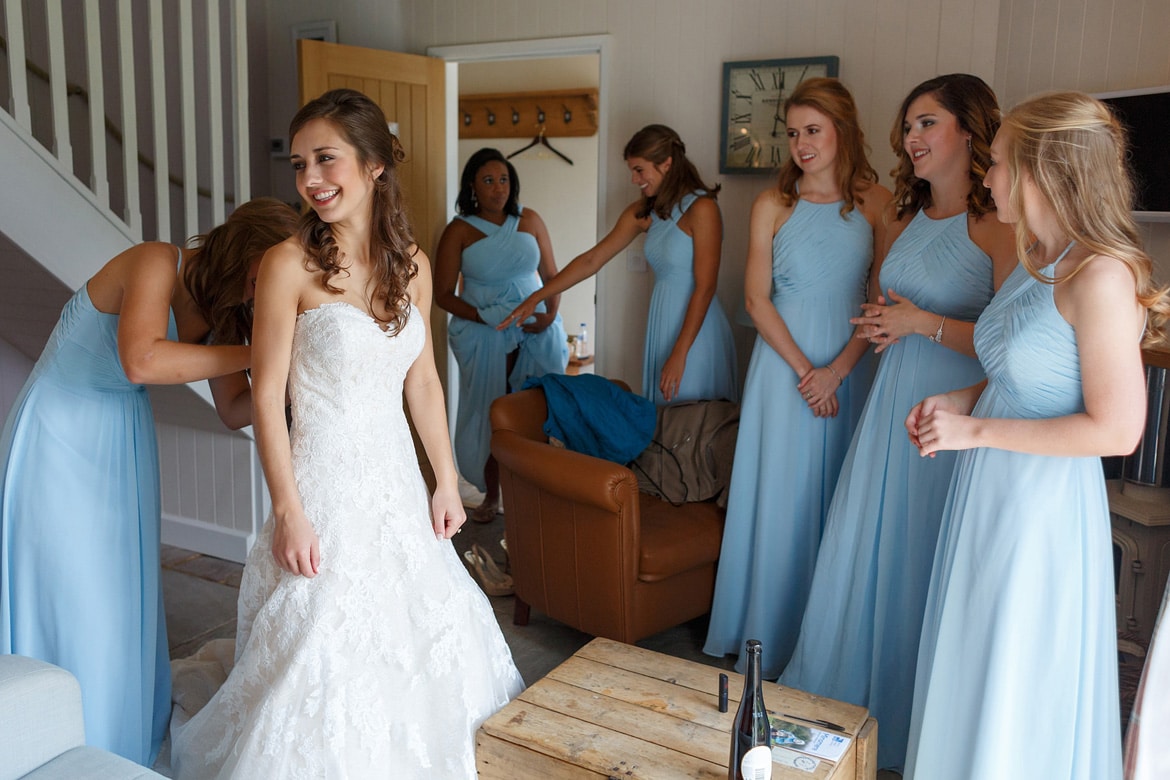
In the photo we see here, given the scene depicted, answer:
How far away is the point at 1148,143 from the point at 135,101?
3.60 m

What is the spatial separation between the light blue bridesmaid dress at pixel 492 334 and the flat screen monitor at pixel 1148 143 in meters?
2.40

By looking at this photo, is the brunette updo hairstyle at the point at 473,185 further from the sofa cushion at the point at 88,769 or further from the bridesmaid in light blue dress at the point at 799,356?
the sofa cushion at the point at 88,769

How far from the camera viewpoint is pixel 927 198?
275cm

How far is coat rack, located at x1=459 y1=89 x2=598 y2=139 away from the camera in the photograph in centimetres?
736

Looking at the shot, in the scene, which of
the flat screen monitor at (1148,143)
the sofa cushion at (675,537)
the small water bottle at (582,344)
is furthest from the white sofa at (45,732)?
the small water bottle at (582,344)

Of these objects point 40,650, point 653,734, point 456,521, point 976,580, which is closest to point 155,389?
point 40,650

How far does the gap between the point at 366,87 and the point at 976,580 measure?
3.59 meters

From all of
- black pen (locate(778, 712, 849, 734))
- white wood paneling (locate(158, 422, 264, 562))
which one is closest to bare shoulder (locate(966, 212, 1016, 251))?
black pen (locate(778, 712, 849, 734))

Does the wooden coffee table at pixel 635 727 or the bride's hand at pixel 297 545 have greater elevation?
the bride's hand at pixel 297 545

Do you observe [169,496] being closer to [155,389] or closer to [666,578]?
[155,389]

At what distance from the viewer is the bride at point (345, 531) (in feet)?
6.75

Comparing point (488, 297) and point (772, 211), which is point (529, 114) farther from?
point (772, 211)

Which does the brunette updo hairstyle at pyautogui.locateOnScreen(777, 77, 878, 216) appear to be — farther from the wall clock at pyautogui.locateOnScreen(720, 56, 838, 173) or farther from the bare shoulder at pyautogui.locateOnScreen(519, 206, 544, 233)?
the bare shoulder at pyautogui.locateOnScreen(519, 206, 544, 233)

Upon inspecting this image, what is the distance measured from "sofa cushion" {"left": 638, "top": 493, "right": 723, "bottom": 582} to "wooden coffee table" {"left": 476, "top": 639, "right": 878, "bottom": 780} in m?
0.76
